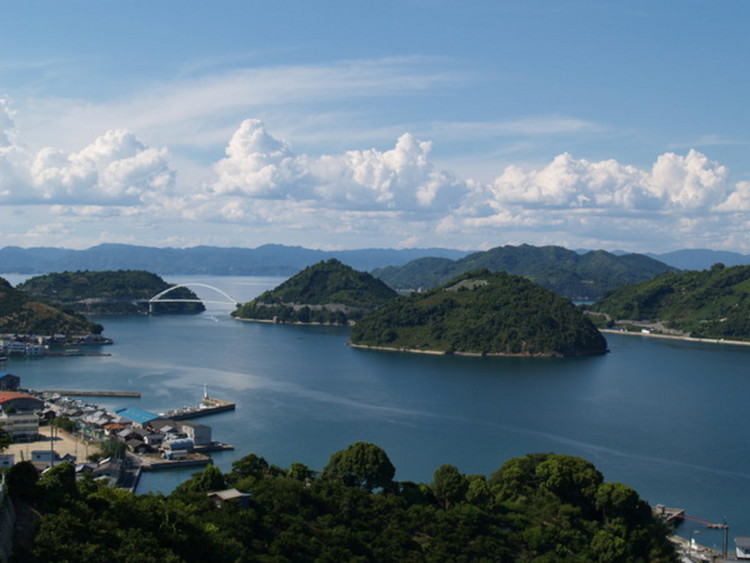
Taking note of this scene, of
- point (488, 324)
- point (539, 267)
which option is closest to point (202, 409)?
point (488, 324)

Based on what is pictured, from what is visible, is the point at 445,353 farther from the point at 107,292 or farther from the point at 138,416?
the point at 107,292

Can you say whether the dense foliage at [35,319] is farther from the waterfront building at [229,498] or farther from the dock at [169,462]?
the waterfront building at [229,498]

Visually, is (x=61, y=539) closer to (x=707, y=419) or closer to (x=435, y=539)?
(x=435, y=539)

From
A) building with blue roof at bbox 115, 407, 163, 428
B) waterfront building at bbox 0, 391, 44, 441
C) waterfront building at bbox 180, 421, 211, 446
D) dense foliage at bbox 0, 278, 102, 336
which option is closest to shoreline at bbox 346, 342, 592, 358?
dense foliage at bbox 0, 278, 102, 336

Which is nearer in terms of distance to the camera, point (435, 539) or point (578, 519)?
point (435, 539)

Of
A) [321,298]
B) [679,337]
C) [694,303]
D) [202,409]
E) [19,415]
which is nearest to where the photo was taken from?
[19,415]

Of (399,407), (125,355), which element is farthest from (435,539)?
(125,355)
